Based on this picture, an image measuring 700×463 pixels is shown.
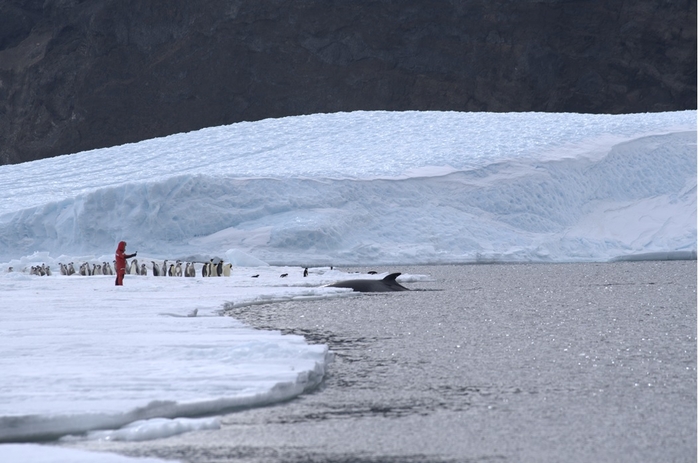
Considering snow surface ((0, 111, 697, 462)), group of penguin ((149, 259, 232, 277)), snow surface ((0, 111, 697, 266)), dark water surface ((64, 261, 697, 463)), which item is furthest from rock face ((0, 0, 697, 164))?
dark water surface ((64, 261, 697, 463))

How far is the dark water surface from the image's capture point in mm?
5180

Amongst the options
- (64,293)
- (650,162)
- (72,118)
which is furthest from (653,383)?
(72,118)

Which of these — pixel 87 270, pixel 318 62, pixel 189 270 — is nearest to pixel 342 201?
pixel 189 270

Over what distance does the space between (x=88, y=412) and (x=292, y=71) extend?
179 feet

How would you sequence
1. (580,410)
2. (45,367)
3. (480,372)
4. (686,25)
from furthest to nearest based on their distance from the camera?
1. (686,25)
2. (480,372)
3. (45,367)
4. (580,410)

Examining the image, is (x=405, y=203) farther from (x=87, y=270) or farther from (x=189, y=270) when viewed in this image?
(x=87, y=270)

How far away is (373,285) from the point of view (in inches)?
621

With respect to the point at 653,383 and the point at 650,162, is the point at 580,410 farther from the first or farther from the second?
the point at 650,162

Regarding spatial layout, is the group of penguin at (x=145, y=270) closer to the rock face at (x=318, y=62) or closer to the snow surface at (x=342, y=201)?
the snow surface at (x=342, y=201)

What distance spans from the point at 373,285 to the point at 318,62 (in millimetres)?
43873

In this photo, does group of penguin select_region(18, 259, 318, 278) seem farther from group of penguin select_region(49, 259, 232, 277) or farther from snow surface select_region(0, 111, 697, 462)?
snow surface select_region(0, 111, 697, 462)

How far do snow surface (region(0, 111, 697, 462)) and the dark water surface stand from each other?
3007 mm

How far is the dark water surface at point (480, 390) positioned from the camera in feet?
17.0

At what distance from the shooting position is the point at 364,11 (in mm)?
57969
